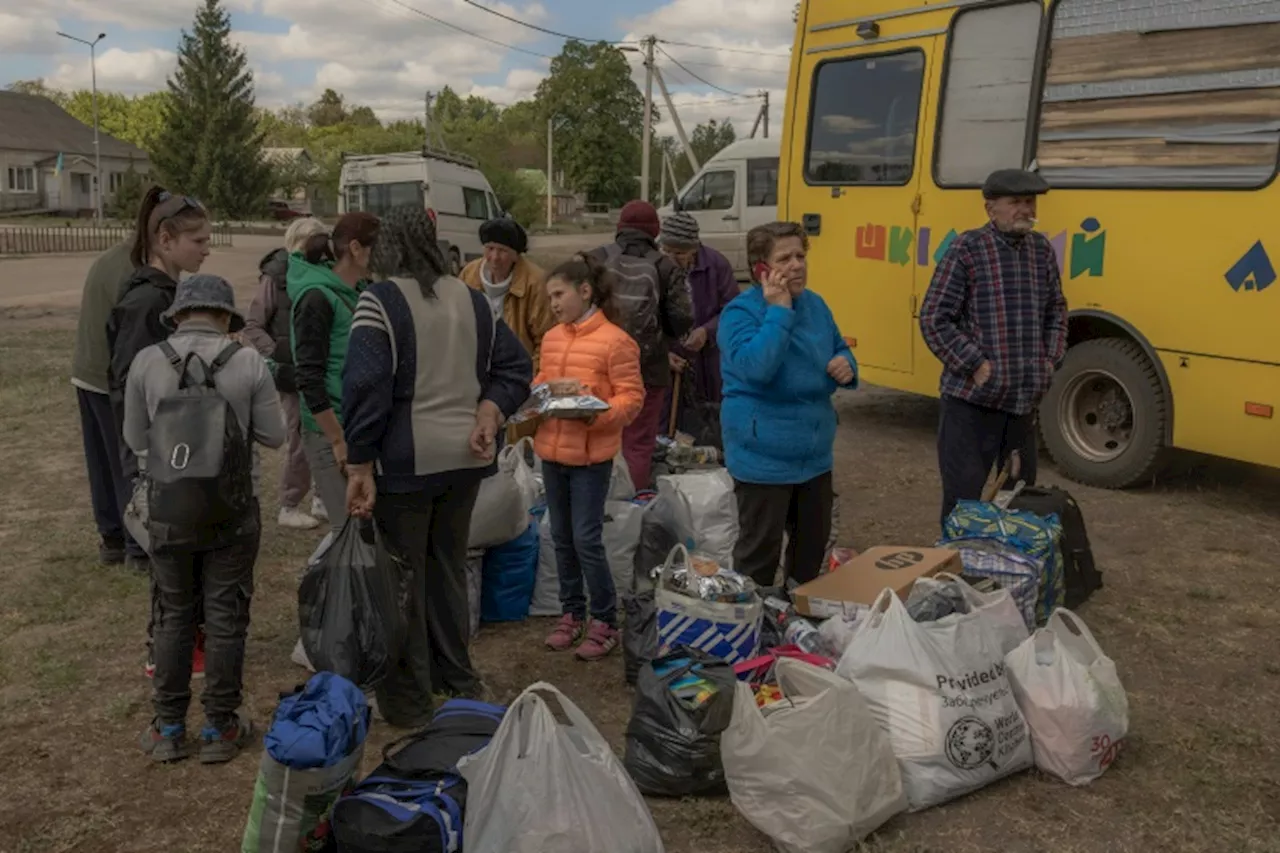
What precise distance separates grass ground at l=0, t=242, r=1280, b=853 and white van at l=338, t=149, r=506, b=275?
16.7 m

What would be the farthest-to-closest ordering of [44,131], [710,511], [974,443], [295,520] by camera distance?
[44,131]
[295,520]
[710,511]
[974,443]

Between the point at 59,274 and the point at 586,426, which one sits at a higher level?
the point at 586,426

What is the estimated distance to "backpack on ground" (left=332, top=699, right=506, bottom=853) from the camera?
106 inches

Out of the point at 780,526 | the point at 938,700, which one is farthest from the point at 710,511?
the point at 938,700

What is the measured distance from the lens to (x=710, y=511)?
518 centimetres

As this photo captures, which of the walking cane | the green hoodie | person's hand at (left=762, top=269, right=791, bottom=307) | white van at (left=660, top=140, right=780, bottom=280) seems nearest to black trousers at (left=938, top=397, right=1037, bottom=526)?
person's hand at (left=762, top=269, right=791, bottom=307)

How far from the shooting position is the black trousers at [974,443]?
4906 mm

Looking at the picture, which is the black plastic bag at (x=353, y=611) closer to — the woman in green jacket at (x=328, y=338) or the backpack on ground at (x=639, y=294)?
the woman in green jacket at (x=328, y=338)

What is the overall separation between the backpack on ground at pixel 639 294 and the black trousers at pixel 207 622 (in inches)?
99.3

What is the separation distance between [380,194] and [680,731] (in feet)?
74.2

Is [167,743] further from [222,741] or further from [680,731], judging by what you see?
[680,731]

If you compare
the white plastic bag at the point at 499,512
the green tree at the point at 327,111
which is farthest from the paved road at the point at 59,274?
the green tree at the point at 327,111

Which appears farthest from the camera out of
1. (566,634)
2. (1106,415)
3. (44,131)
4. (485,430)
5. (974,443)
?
(44,131)

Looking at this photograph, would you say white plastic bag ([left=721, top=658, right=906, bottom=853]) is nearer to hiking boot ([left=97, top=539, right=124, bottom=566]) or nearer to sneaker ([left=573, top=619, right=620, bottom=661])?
sneaker ([left=573, top=619, right=620, bottom=661])
